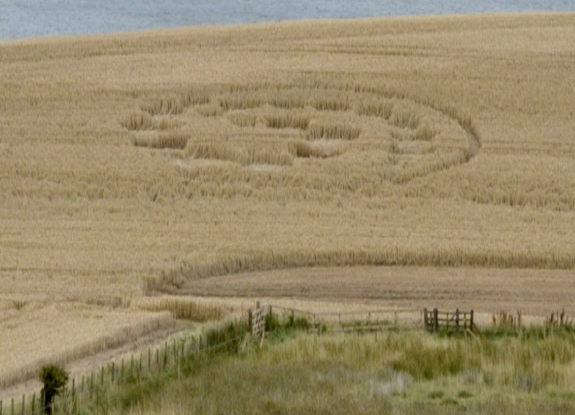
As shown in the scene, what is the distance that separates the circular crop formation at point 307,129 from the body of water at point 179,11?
33001 millimetres

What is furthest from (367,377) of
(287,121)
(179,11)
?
(179,11)

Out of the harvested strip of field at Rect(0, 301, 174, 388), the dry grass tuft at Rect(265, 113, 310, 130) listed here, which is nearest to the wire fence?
the harvested strip of field at Rect(0, 301, 174, 388)

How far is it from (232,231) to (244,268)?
194 cm

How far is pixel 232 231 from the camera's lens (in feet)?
121

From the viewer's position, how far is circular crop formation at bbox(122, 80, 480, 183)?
4200 cm

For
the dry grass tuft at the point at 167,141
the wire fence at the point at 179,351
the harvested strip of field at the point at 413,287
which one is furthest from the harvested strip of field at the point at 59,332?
the dry grass tuft at the point at 167,141

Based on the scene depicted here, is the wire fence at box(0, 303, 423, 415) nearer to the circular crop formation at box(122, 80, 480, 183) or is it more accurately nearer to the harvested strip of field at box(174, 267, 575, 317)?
the harvested strip of field at box(174, 267, 575, 317)

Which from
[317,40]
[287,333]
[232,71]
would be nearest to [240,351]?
[287,333]

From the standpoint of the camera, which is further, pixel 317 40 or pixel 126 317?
pixel 317 40

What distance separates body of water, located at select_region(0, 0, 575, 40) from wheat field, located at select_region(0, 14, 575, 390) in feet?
89.3

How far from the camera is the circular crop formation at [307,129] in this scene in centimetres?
4200

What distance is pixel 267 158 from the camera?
4206 centimetres

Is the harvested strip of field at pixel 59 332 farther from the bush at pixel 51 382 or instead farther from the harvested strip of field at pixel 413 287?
the harvested strip of field at pixel 413 287

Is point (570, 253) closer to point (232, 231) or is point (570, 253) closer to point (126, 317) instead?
point (232, 231)
